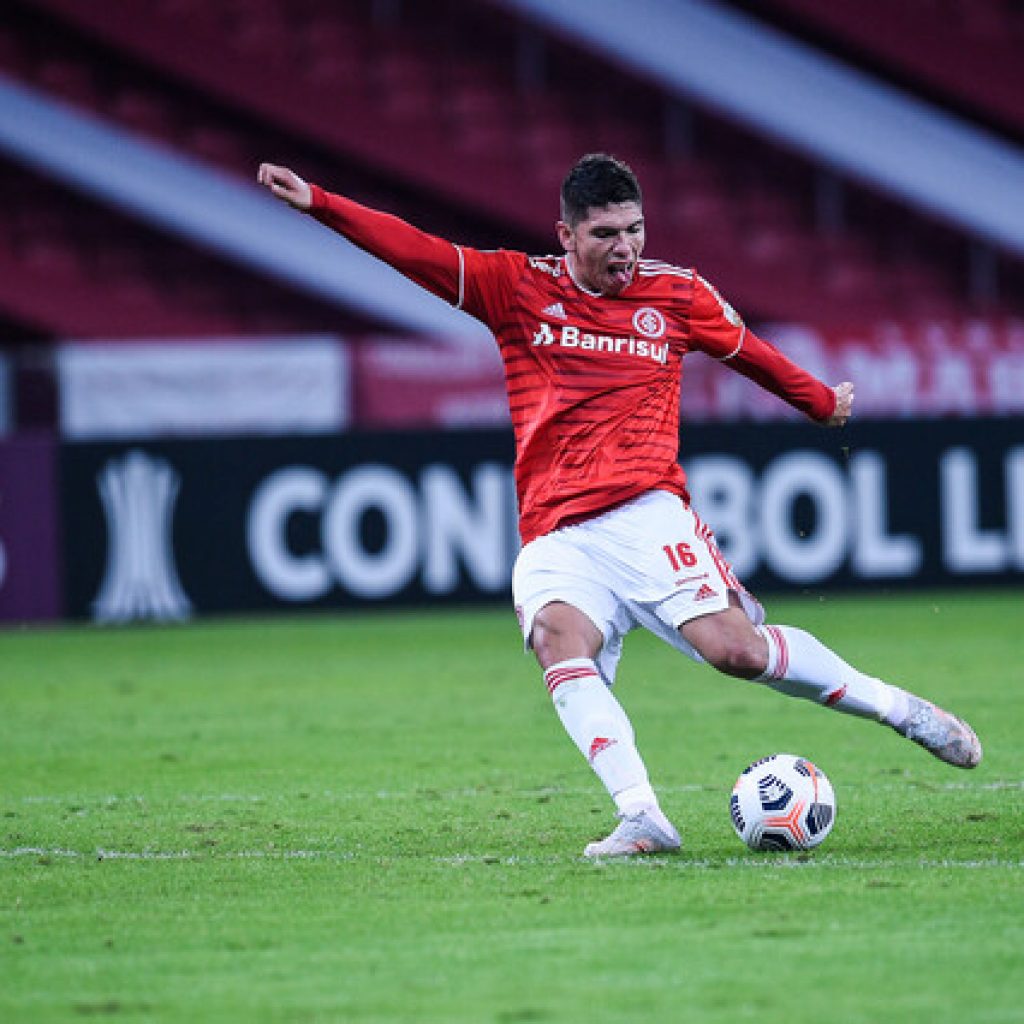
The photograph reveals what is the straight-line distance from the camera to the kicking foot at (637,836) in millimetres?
6176

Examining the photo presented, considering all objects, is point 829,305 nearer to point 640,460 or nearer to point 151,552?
point 151,552

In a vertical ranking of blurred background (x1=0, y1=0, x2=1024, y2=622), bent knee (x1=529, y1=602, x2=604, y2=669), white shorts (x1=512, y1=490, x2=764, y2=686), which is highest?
blurred background (x1=0, y1=0, x2=1024, y2=622)

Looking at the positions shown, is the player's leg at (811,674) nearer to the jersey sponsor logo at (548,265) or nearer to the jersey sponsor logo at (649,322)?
the jersey sponsor logo at (649,322)

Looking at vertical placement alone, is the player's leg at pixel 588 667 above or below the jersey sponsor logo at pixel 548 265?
below

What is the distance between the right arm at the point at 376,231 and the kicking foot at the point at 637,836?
1.63 metres

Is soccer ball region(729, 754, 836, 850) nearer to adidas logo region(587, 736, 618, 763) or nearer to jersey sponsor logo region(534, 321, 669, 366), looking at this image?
adidas logo region(587, 736, 618, 763)

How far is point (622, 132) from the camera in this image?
78.0ft

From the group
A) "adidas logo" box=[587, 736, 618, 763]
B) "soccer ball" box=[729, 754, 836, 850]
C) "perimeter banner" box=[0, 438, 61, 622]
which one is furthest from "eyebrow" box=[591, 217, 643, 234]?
"perimeter banner" box=[0, 438, 61, 622]

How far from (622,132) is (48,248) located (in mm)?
5973

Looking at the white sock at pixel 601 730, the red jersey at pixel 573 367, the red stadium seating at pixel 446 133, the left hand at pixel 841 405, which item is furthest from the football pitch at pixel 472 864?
the red stadium seating at pixel 446 133

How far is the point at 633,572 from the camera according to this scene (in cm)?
652

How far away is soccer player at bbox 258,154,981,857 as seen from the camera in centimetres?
644

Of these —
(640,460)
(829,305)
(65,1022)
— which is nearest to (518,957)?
(65,1022)

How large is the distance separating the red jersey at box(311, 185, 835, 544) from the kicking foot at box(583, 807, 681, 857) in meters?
0.92
